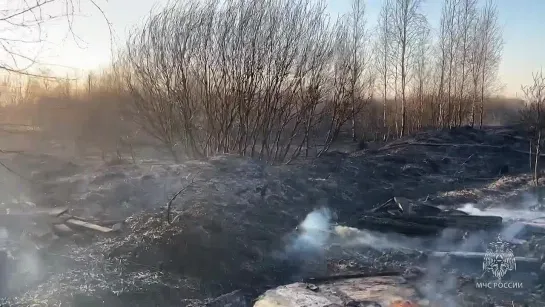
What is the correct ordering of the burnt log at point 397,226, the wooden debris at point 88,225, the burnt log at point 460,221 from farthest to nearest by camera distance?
the burnt log at point 460,221 → the burnt log at point 397,226 → the wooden debris at point 88,225

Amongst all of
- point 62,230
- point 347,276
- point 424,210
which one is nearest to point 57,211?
point 62,230

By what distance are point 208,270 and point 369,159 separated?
11739 millimetres

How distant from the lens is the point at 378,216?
32.1ft

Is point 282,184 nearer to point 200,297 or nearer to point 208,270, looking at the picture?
point 208,270

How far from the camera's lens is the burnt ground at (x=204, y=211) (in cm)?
614

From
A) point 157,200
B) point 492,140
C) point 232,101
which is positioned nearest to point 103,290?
point 157,200

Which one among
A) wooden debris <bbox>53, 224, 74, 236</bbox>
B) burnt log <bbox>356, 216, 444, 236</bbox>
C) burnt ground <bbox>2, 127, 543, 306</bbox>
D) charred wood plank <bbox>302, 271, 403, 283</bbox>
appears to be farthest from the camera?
burnt log <bbox>356, 216, 444, 236</bbox>

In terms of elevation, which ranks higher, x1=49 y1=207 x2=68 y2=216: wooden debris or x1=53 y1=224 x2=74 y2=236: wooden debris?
x1=49 y1=207 x2=68 y2=216: wooden debris

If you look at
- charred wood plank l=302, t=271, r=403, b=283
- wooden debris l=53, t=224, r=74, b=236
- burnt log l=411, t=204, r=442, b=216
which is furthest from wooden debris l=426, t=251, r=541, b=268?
wooden debris l=53, t=224, r=74, b=236

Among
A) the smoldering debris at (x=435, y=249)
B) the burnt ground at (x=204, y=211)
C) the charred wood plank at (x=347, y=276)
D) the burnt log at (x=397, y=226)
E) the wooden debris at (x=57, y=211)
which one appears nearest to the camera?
the burnt ground at (x=204, y=211)

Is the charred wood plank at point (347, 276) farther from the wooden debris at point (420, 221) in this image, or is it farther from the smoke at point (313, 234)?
the wooden debris at point (420, 221)

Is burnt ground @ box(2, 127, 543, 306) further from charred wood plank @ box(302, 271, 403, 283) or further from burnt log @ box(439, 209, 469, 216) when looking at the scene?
burnt log @ box(439, 209, 469, 216)

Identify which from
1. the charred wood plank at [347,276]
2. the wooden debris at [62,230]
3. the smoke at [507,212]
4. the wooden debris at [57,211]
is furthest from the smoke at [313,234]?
the wooden debris at [57,211]

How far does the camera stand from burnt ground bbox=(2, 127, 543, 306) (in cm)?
614
